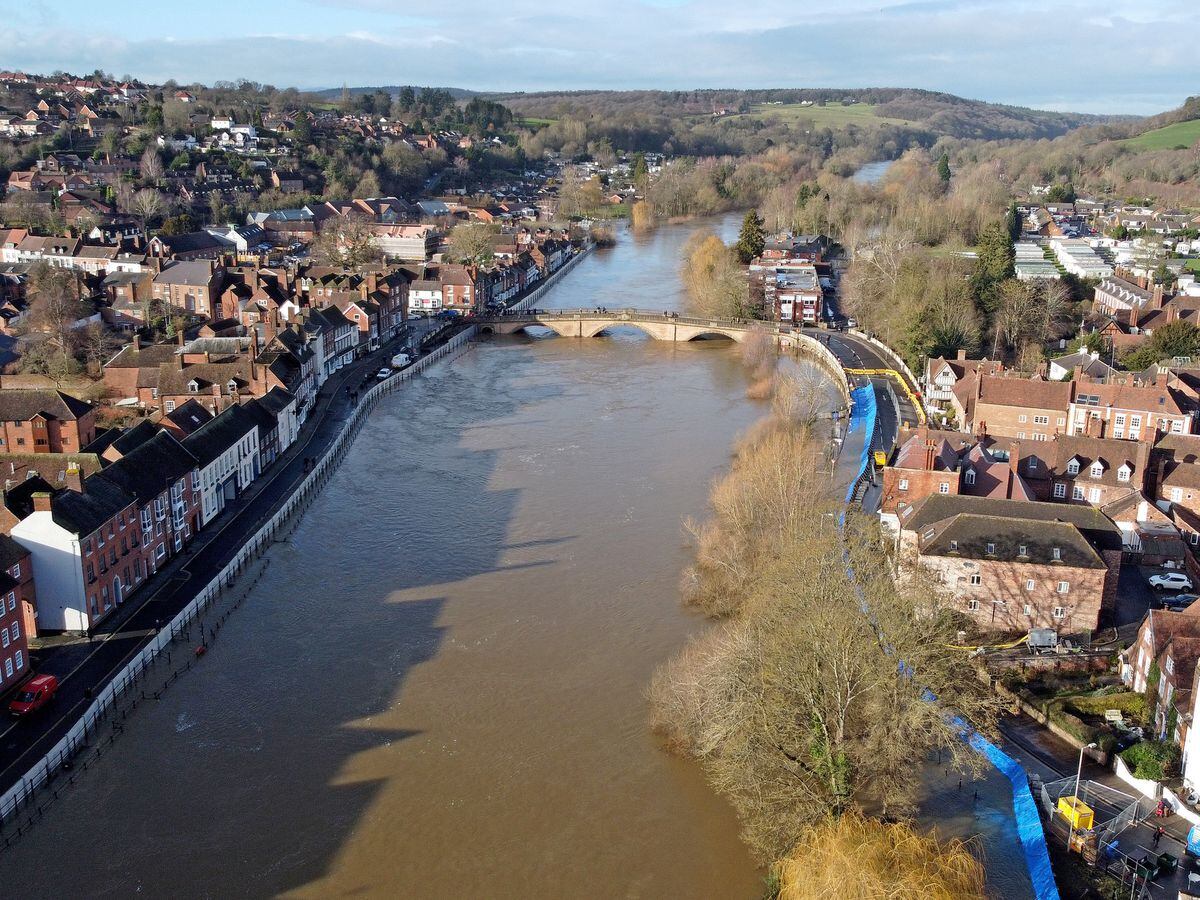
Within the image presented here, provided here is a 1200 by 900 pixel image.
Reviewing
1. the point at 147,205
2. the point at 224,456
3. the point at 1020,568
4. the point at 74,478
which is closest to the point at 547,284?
the point at 147,205

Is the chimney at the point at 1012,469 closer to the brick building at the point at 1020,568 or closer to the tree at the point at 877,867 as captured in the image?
the brick building at the point at 1020,568

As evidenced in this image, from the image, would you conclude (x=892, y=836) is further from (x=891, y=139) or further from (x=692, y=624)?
(x=891, y=139)

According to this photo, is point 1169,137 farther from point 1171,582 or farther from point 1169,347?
point 1171,582

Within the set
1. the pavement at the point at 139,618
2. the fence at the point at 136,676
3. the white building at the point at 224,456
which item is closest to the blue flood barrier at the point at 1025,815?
the fence at the point at 136,676

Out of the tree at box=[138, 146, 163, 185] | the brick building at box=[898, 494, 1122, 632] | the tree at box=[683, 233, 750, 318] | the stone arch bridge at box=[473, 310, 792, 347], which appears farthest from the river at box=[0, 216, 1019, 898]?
the tree at box=[138, 146, 163, 185]

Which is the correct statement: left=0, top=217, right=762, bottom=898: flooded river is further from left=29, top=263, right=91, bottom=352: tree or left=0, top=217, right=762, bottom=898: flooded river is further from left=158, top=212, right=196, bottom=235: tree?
left=158, top=212, right=196, bottom=235: tree

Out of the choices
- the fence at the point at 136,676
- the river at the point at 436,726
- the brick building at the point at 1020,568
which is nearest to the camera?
the river at the point at 436,726

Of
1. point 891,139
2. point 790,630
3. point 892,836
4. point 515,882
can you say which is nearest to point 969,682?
point 790,630
